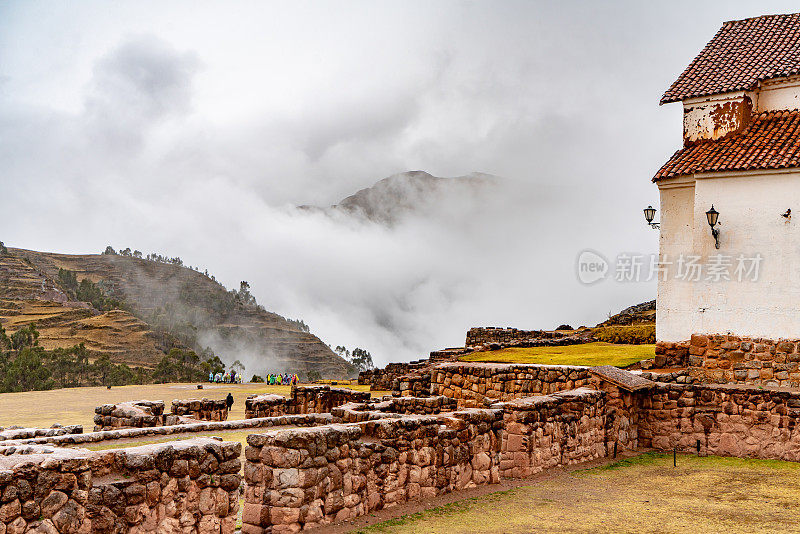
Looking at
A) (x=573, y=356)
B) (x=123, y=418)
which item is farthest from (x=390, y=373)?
(x=123, y=418)

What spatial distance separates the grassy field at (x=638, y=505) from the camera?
22.7 ft

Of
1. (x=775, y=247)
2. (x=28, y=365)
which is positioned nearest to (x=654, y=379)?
(x=775, y=247)

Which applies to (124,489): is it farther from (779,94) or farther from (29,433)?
(779,94)

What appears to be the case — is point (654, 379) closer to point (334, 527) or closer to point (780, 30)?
point (334, 527)

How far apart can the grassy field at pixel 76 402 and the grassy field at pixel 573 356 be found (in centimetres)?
545

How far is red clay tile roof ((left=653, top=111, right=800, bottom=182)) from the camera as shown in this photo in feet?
52.8

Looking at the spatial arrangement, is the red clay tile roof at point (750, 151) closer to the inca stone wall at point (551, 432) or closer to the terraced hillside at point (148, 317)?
the inca stone wall at point (551, 432)

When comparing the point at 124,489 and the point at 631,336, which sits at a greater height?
the point at 631,336

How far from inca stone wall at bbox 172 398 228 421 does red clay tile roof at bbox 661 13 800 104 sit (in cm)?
1356

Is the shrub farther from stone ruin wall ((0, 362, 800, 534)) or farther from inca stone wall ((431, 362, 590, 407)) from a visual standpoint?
stone ruin wall ((0, 362, 800, 534))

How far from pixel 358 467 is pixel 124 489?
237 centimetres

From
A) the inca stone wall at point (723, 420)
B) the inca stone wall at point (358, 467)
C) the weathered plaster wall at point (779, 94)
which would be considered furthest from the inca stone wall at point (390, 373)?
the inca stone wall at point (358, 467)

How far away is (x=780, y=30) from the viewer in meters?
19.3

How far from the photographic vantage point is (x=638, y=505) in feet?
26.0
